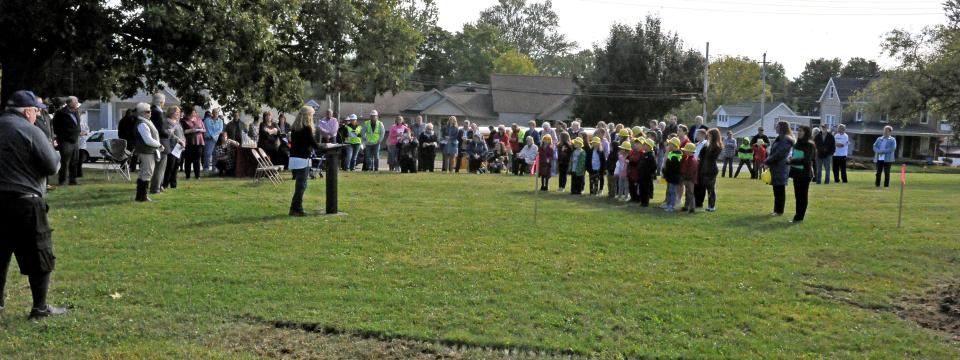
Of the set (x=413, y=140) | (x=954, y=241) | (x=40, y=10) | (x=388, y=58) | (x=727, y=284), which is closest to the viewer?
(x=727, y=284)

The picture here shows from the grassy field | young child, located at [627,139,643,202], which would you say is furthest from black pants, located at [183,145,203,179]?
young child, located at [627,139,643,202]

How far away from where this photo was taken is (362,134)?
2712cm

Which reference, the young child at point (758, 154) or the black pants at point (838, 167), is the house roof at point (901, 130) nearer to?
the young child at point (758, 154)

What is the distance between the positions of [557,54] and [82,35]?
98.5 meters

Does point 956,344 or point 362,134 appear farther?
point 362,134

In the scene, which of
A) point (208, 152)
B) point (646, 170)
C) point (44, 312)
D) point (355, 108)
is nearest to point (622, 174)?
point (646, 170)

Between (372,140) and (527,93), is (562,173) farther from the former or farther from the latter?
(527,93)

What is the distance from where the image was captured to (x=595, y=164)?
19.0m

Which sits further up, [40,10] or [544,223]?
[40,10]

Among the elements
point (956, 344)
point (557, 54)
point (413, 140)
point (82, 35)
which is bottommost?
point (956, 344)

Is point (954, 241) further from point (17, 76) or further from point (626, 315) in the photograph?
point (17, 76)

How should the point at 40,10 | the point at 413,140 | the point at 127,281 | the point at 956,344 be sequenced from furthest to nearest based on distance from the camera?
the point at 413,140 → the point at 40,10 → the point at 127,281 → the point at 956,344

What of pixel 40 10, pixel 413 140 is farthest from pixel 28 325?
pixel 413 140

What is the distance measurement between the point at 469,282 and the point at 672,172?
7.71 meters
